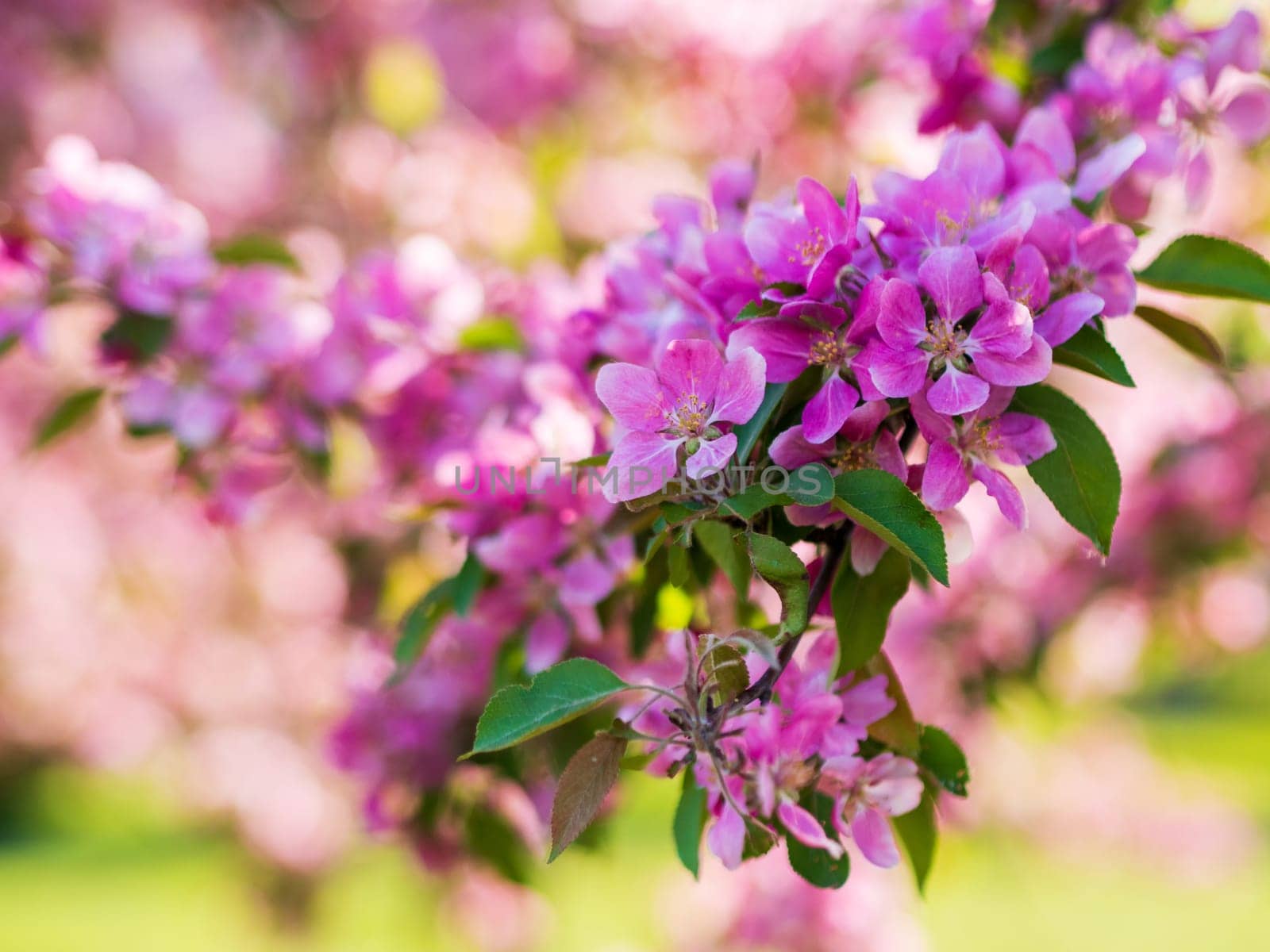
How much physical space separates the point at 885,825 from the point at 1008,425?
0.23m

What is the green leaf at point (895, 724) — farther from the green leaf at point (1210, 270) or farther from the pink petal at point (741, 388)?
the green leaf at point (1210, 270)

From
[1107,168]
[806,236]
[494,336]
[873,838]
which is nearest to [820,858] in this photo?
[873,838]

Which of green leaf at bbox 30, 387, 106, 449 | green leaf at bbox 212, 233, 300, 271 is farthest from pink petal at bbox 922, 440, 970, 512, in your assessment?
green leaf at bbox 30, 387, 106, 449

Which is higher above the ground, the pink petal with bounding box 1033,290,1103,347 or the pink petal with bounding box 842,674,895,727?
the pink petal with bounding box 1033,290,1103,347

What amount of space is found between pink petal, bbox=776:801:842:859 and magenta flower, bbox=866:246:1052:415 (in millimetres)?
215

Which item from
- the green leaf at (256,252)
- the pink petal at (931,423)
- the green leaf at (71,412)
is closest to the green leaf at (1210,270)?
the pink petal at (931,423)

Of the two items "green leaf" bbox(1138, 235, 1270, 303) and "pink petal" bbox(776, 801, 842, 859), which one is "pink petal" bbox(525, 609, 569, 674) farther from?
"green leaf" bbox(1138, 235, 1270, 303)

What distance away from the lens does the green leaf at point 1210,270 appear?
636 mm

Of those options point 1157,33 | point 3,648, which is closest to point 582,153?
point 1157,33

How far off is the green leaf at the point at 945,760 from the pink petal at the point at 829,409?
0.21 metres

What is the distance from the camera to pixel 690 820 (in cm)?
60

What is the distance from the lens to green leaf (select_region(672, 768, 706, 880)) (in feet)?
1.93

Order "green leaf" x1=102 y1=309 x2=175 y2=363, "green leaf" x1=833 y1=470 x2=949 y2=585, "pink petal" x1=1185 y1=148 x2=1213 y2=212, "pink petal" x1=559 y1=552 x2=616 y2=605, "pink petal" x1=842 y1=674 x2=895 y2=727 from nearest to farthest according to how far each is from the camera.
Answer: "green leaf" x1=833 y1=470 x2=949 y2=585 → "pink petal" x1=842 y1=674 x2=895 y2=727 → "pink petal" x1=559 y1=552 x2=616 y2=605 → "pink petal" x1=1185 y1=148 x2=1213 y2=212 → "green leaf" x1=102 y1=309 x2=175 y2=363

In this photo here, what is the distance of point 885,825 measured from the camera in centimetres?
60
